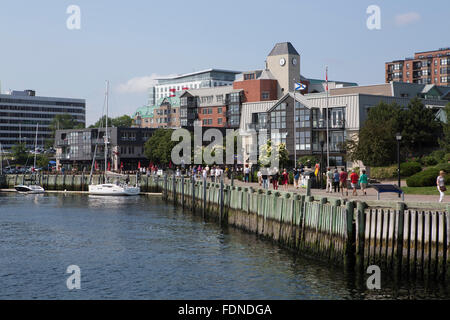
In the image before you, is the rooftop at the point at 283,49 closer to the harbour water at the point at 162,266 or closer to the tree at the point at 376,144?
the tree at the point at 376,144

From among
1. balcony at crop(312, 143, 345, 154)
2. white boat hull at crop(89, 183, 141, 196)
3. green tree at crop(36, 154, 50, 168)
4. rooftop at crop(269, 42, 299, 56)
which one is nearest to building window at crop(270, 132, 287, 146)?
balcony at crop(312, 143, 345, 154)

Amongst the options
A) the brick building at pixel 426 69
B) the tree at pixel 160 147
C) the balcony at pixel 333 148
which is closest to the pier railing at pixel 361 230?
the balcony at pixel 333 148

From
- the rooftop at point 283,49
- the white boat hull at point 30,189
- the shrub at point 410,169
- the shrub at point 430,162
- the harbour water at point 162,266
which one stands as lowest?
the harbour water at point 162,266

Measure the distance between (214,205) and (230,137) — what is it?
5472 cm

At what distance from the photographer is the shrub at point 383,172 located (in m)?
64.2

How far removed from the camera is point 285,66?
145 meters

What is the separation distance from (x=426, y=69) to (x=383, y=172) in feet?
448

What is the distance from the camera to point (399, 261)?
75.9 ft

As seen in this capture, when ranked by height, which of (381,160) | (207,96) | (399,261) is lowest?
(399,261)

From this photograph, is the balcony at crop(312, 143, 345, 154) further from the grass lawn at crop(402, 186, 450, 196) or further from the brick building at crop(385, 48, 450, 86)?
the brick building at crop(385, 48, 450, 86)

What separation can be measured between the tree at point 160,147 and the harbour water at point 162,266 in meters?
73.9

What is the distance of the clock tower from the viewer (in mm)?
144125
